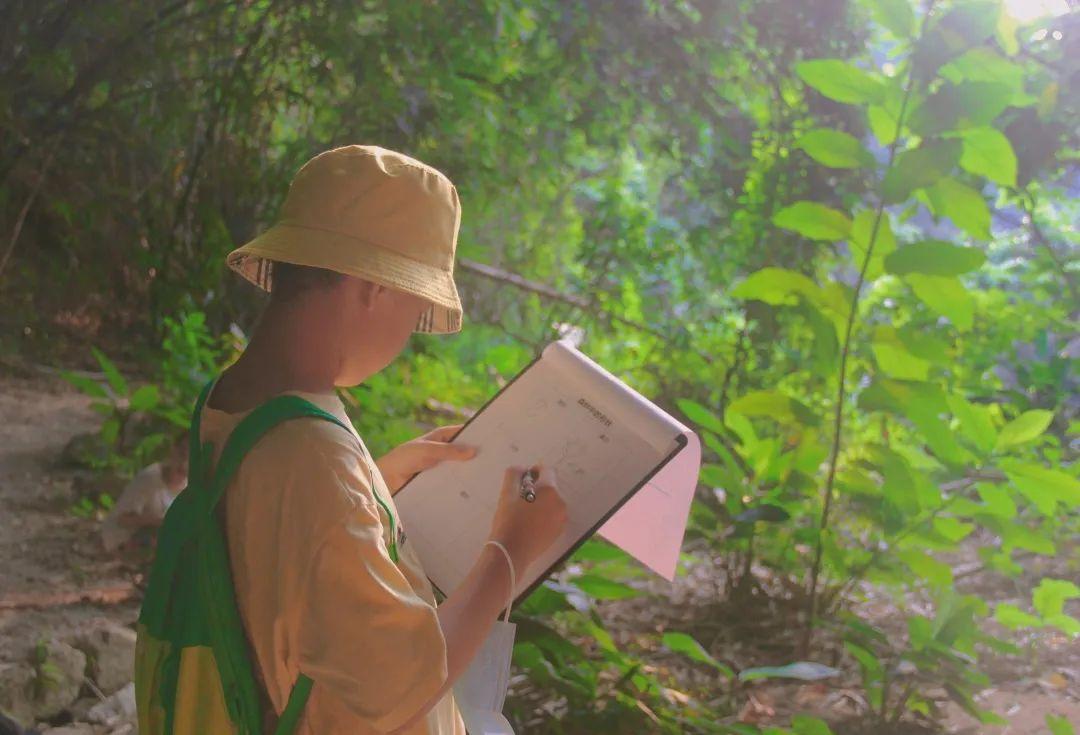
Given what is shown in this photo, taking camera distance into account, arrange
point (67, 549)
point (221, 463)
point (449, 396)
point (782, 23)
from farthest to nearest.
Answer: point (449, 396)
point (782, 23)
point (67, 549)
point (221, 463)

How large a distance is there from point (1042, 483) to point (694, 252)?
184 centimetres

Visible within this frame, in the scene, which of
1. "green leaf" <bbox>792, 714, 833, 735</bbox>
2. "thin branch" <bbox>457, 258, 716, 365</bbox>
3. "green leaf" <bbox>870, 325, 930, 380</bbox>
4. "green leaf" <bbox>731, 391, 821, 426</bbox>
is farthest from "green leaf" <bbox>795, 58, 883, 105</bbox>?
"thin branch" <bbox>457, 258, 716, 365</bbox>

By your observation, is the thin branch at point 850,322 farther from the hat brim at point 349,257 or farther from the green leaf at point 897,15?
the hat brim at point 349,257

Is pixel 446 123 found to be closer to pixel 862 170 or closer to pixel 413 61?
pixel 413 61

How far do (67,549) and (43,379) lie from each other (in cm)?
136

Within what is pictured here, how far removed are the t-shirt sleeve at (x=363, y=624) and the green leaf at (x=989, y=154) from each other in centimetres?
139

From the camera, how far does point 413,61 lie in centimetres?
303

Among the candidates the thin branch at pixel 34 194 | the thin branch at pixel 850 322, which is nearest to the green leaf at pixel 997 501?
the thin branch at pixel 850 322

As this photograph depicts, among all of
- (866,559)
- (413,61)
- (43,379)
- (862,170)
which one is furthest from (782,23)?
(43,379)

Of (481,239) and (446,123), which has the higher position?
(446,123)

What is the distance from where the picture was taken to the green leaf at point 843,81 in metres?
1.68

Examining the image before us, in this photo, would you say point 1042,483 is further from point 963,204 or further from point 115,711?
point 115,711

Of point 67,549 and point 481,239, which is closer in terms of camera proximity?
point 67,549

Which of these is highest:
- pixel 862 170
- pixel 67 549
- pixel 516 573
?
pixel 862 170
